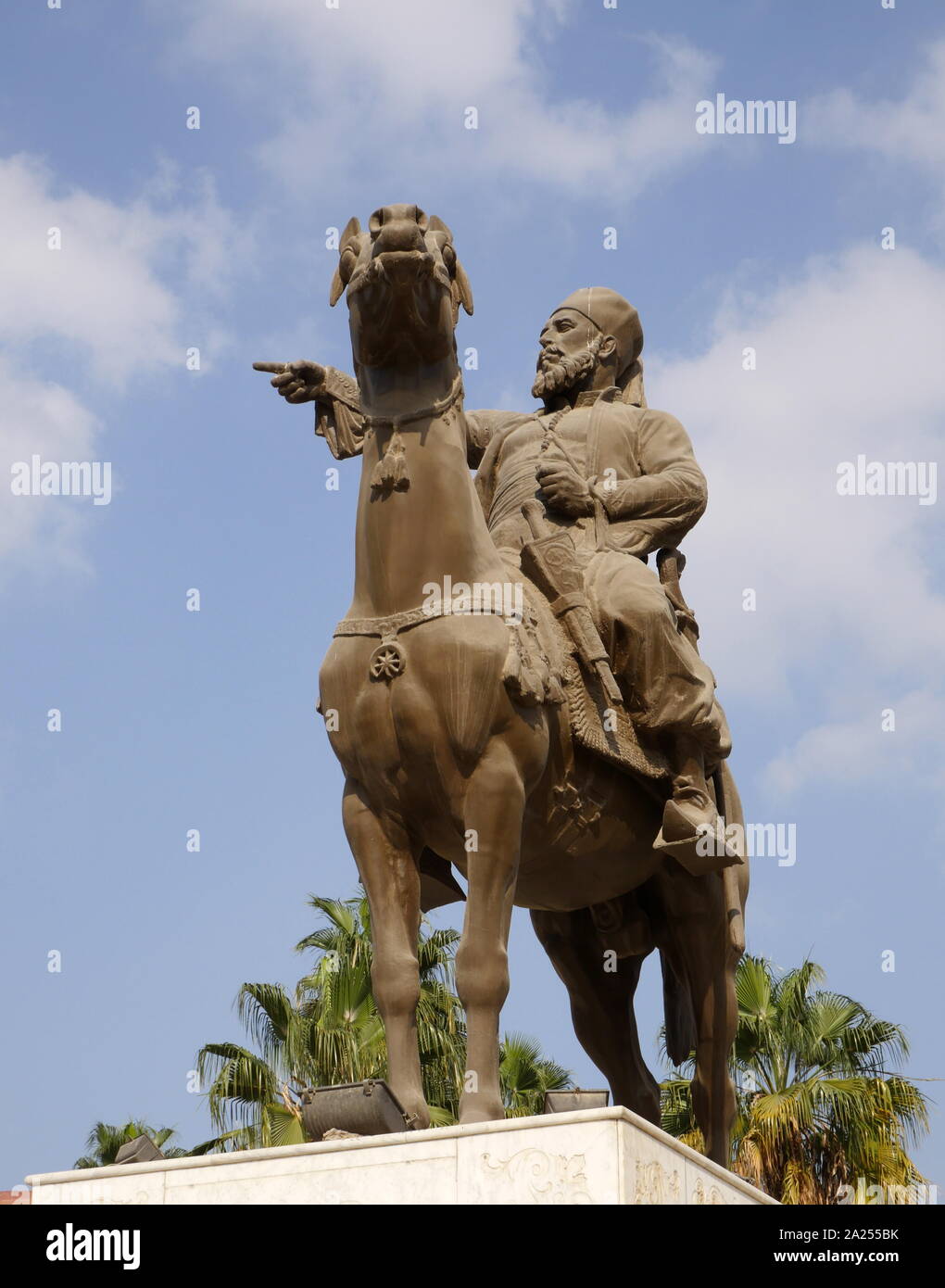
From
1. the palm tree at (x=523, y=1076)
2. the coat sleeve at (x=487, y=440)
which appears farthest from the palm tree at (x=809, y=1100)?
the coat sleeve at (x=487, y=440)

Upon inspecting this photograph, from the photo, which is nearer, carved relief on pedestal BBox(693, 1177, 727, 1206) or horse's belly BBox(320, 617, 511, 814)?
carved relief on pedestal BBox(693, 1177, 727, 1206)

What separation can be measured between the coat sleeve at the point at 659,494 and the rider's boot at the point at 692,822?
3.94 feet

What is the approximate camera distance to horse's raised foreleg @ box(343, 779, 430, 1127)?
27.6 ft

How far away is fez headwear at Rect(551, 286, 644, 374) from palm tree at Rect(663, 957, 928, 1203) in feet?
27.8

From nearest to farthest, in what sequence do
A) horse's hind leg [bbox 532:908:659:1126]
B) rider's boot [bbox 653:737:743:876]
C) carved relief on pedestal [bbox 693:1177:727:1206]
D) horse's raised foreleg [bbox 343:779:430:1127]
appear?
carved relief on pedestal [bbox 693:1177:727:1206], horse's raised foreleg [bbox 343:779:430:1127], rider's boot [bbox 653:737:743:876], horse's hind leg [bbox 532:908:659:1126]

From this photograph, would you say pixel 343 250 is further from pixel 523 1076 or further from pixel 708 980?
pixel 523 1076

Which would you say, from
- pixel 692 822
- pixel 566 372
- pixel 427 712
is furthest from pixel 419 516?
pixel 566 372

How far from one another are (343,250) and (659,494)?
7.57 ft

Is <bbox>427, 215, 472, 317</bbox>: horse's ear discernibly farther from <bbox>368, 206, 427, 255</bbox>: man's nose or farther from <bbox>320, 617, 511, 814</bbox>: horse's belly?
<bbox>320, 617, 511, 814</bbox>: horse's belly

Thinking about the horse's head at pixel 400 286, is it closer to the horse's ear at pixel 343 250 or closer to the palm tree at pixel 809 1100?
the horse's ear at pixel 343 250

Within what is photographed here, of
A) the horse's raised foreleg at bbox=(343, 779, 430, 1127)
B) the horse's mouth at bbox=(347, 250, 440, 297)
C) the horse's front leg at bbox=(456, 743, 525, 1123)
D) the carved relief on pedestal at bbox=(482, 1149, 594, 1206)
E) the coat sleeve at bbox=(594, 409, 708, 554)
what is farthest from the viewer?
the coat sleeve at bbox=(594, 409, 708, 554)

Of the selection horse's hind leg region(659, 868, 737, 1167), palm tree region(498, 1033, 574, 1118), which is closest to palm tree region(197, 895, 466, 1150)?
palm tree region(498, 1033, 574, 1118)

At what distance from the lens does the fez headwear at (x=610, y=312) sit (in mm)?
10852
